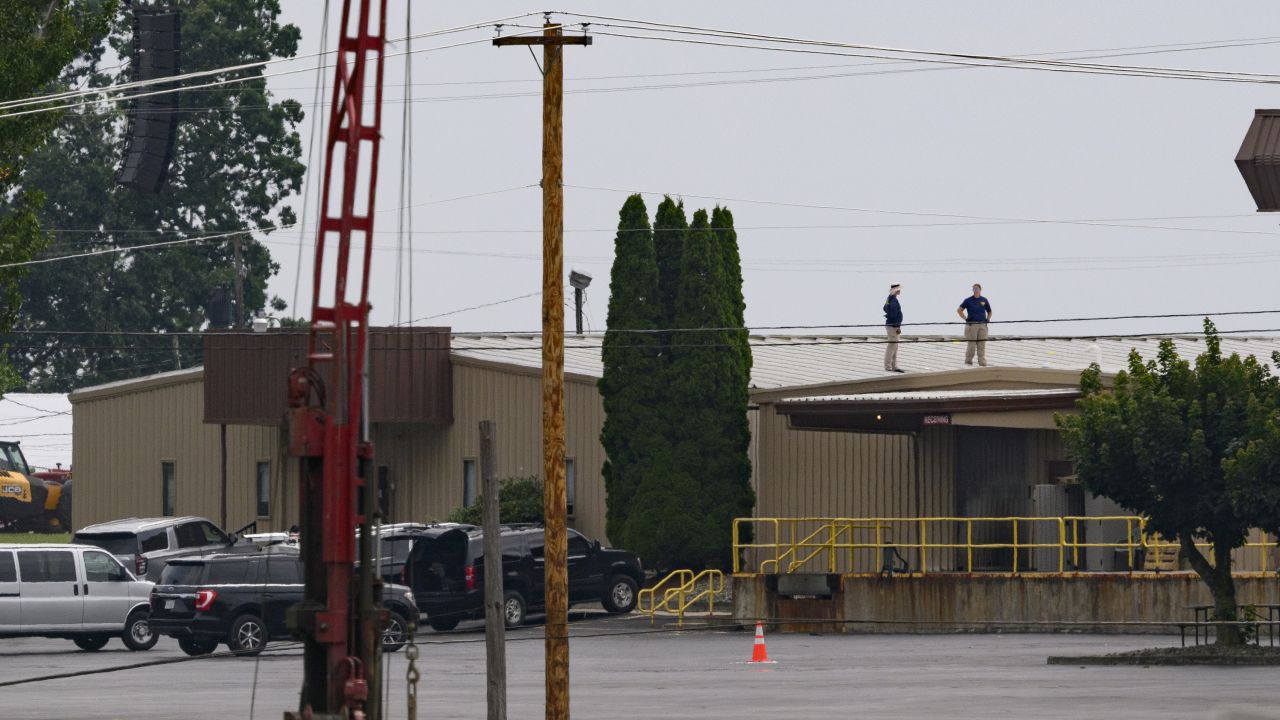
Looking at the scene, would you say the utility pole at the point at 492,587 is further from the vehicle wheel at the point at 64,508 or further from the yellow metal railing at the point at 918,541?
the vehicle wheel at the point at 64,508

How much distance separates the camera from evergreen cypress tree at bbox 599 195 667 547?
1736 inches

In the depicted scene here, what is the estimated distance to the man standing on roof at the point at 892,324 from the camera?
45.5 meters

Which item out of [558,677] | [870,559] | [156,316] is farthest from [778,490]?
[156,316]

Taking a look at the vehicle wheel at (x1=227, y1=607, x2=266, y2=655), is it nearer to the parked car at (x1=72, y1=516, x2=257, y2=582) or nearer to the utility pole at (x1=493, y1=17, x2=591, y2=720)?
the parked car at (x1=72, y1=516, x2=257, y2=582)

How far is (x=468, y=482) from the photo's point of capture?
5016 cm

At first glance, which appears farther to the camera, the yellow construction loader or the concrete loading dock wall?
the yellow construction loader

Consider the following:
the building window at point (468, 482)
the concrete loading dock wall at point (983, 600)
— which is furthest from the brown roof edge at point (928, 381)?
the building window at point (468, 482)

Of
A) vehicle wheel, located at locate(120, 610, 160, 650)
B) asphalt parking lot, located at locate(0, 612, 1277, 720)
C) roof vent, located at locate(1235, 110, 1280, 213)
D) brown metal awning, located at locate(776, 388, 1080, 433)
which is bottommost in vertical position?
asphalt parking lot, located at locate(0, 612, 1277, 720)

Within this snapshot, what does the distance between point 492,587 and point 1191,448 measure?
45.8 ft

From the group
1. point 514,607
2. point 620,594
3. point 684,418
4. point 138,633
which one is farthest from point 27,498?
point 138,633

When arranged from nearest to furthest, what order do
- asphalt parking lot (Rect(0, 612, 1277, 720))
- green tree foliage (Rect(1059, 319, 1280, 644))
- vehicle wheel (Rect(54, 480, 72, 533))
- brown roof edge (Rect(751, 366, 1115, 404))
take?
asphalt parking lot (Rect(0, 612, 1277, 720)), green tree foliage (Rect(1059, 319, 1280, 644)), brown roof edge (Rect(751, 366, 1115, 404)), vehicle wheel (Rect(54, 480, 72, 533))

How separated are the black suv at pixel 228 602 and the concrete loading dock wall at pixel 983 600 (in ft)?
26.5

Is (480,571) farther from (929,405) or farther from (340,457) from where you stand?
(340,457)

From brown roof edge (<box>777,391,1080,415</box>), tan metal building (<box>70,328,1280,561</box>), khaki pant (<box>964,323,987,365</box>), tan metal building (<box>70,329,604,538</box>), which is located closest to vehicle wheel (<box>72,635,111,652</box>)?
tan metal building (<box>70,328,1280,561</box>)
